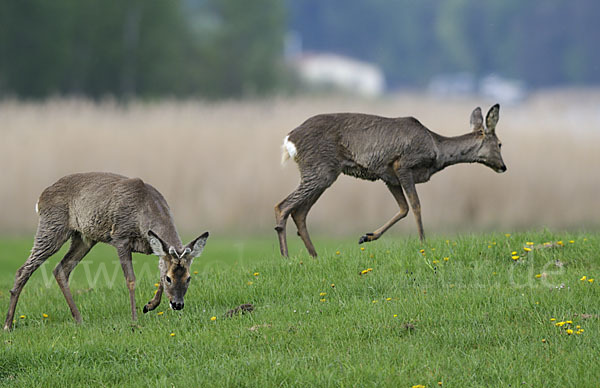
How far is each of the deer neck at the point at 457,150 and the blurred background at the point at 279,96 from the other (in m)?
7.22

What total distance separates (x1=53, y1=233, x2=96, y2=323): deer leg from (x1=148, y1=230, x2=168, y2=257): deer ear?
1424 millimetres

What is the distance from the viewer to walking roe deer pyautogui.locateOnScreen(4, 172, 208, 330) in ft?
25.5

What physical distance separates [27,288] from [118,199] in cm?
349

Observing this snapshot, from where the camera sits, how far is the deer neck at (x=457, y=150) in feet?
34.2

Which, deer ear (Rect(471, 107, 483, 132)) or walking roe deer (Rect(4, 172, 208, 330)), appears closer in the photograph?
walking roe deer (Rect(4, 172, 208, 330))

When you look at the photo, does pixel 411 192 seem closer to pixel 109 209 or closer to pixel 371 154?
pixel 371 154

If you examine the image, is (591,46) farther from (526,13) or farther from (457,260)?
(457,260)

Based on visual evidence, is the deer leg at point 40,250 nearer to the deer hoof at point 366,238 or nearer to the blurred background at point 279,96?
the deer hoof at point 366,238

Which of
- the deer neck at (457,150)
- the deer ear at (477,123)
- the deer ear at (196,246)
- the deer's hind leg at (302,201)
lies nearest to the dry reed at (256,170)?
the deer ear at (477,123)

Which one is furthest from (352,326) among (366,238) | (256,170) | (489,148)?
(256,170)

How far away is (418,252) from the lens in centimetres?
959

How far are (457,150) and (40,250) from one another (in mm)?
4676

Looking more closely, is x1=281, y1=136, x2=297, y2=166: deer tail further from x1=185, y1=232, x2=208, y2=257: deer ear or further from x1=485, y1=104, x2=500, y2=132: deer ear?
x1=185, y1=232, x2=208, y2=257: deer ear

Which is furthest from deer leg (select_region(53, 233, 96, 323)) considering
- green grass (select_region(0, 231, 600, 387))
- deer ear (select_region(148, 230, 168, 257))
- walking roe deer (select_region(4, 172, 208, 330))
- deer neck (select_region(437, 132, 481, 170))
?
deer neck (select_region(437, 132, 481, 170))
